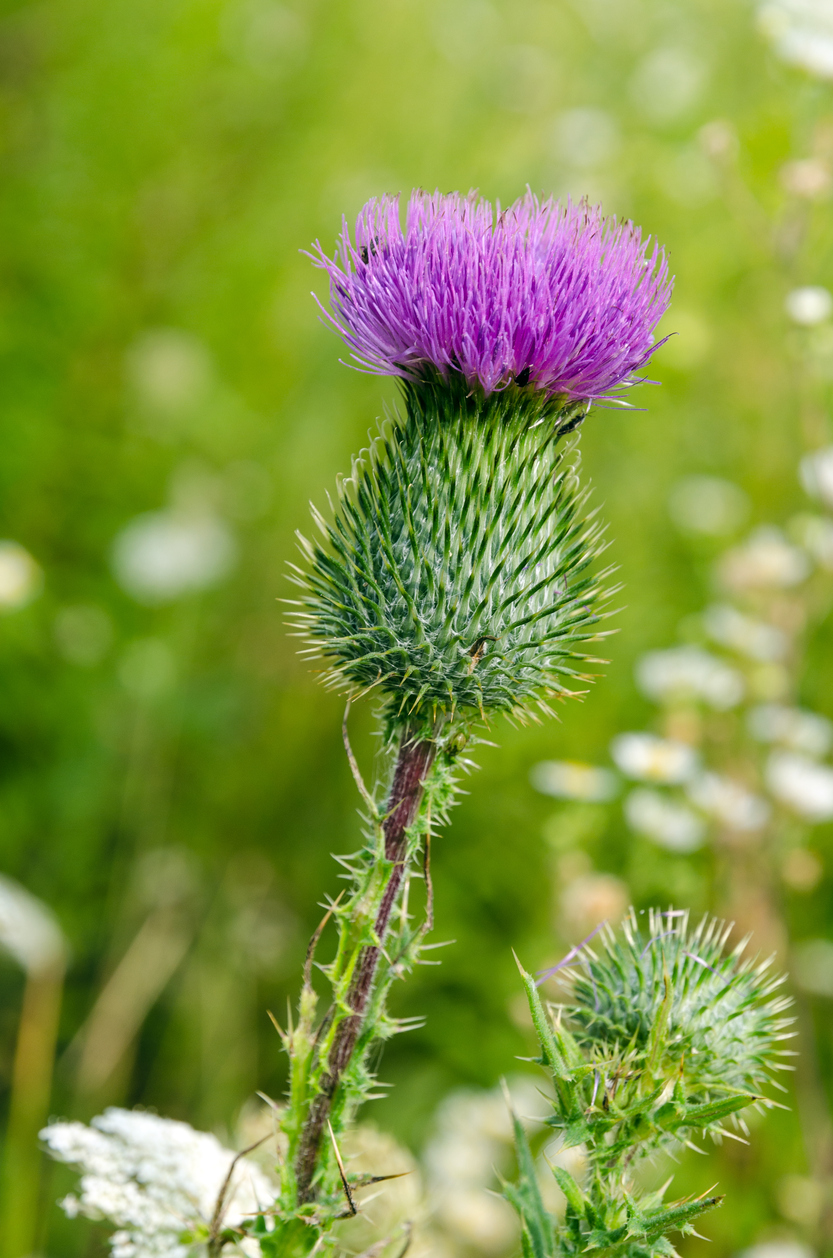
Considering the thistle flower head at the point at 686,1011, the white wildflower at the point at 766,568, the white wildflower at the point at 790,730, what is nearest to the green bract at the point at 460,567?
the thistle flower head at the point at 686,1011

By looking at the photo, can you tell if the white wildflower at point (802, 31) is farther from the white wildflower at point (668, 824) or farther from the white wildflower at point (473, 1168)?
the white wildflower at point (473, 1168)

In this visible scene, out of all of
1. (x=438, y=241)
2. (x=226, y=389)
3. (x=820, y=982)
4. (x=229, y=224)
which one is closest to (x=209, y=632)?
(x=226, y=389)

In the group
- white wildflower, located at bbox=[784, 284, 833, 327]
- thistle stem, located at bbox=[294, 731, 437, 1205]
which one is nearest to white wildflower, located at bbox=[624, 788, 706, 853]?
white wildflower, located at bbox=[784, 284, 833, 327]

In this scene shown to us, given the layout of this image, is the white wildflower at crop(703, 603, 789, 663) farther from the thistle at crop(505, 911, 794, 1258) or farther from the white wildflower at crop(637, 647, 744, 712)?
the thistle at crop(505, 911, 794, 1258)

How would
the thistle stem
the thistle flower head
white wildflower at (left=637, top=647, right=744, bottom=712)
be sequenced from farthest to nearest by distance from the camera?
white wildflower at (left=637, top=647, right=744, bottom=712) < the thistle flower head < the thistle stem

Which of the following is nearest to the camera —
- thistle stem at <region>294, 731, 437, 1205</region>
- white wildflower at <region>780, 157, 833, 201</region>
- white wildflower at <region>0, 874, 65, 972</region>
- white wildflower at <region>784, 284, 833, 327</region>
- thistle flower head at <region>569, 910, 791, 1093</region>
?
thistle stem at <region>294, 731, 437, 1205</region>

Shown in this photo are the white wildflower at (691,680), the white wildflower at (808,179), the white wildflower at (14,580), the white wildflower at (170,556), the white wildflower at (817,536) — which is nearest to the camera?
the white wildflower at (808,179)
